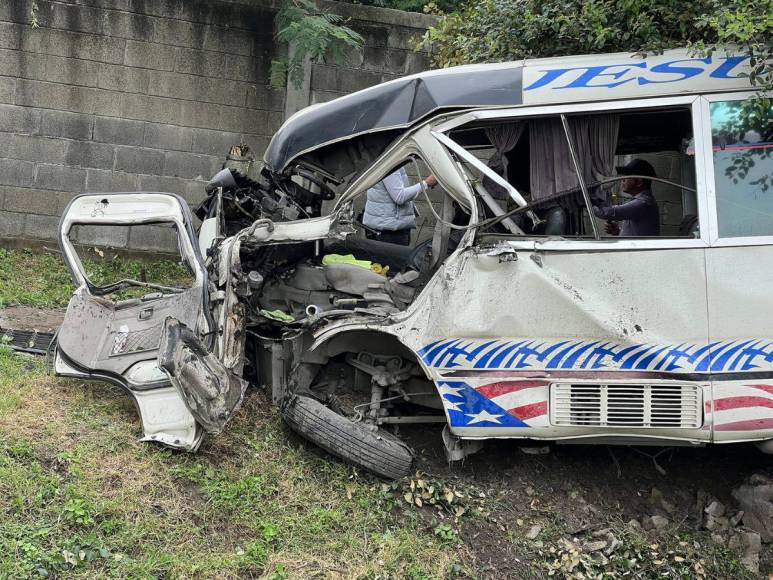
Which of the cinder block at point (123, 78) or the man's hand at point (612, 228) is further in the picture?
the cinder block at point (123, 78)

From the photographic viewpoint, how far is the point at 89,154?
8117 mm

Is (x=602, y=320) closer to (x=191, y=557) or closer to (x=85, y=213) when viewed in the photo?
(x=191, y=557)

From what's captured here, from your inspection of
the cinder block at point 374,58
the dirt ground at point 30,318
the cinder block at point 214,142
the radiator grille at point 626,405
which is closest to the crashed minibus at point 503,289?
the radiator grille at point 626,405

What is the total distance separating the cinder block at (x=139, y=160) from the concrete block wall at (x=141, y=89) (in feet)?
0.03

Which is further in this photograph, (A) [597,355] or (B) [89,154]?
(B) [89,154]

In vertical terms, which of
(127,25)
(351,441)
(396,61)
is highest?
(127,25)

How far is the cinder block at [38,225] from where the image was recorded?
26.8ft

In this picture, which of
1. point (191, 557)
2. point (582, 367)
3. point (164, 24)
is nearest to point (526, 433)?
point (582, 367)

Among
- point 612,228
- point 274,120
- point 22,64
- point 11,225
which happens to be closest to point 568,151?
point 612,228

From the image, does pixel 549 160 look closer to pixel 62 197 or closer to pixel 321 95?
pixel 321 95

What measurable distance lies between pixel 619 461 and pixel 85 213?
3811 millimetres

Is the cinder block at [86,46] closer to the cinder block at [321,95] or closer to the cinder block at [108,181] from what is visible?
the cinder block at [108,181]

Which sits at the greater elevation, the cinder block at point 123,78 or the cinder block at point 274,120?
the cinder block at point 123,78

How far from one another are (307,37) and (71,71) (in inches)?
96.8
